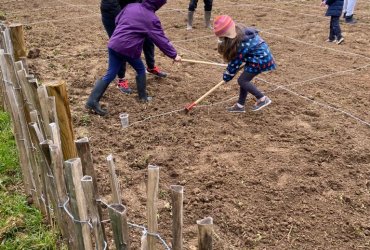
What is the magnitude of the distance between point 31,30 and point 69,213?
6.49 meters

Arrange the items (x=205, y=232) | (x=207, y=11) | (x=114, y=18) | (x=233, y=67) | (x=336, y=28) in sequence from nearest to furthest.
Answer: (x=205, y=232) → (x=233, y=67) → (x=114, y=18) → (x=336, y=28) → (x=207, y=11)

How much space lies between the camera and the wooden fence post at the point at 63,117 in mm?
2471

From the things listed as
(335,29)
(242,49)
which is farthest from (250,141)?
(335,29)

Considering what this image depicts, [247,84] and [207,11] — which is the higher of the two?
[207,11]

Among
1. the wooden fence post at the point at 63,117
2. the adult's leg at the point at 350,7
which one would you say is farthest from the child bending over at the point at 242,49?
the adult's leg at the point at 350,7

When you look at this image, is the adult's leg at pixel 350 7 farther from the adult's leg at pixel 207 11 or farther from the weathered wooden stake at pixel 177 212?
the weathered wooden stake at pixel 177 212

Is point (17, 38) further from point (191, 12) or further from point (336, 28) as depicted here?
point (336, 28)

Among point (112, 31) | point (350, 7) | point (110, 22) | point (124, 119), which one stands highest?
point (110, 22)

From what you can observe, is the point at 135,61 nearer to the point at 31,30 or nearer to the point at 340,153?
the point at 340,153

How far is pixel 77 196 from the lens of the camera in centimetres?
184

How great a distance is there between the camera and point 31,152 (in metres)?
2.77

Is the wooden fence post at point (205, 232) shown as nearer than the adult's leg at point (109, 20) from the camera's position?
Yes

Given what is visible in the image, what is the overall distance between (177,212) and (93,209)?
513mm

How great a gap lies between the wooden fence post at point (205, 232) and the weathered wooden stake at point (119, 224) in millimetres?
337
